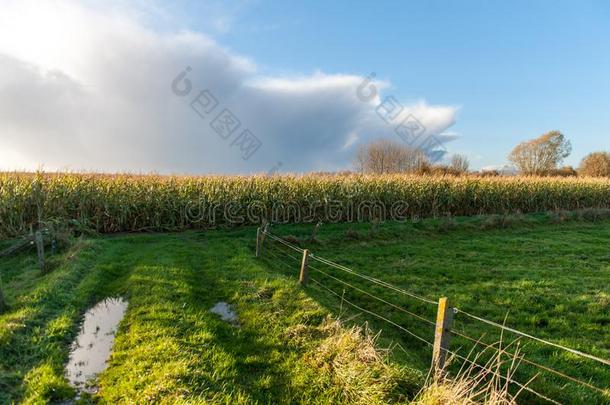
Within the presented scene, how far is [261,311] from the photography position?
277 inches

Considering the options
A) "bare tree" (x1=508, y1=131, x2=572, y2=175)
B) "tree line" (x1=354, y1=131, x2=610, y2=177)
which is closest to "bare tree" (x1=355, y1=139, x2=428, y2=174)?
"tree line" (x1=354, y1=131, x2=610, y2=177)

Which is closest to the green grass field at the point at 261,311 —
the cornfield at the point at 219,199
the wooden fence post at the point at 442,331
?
the wooden fence post at the point at 442,331

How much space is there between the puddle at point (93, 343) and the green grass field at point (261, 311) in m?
0.16

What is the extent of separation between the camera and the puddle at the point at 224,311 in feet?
22.7

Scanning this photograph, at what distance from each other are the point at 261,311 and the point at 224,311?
0.76 meters

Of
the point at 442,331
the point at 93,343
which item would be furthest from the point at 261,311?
the point at 442,331

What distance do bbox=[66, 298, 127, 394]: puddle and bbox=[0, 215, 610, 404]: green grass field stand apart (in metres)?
0.16

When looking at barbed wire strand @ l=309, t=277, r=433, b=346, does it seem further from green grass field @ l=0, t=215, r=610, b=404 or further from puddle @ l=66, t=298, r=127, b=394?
puddle @ l=66, t=298, r=127, b=394

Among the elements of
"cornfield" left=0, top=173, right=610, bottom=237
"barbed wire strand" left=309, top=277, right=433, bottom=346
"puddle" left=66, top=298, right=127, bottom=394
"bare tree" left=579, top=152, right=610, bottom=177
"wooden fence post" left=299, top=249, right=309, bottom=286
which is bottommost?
"puddle" left=66, top=298, right=127, bottom=394

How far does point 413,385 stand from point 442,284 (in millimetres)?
5319

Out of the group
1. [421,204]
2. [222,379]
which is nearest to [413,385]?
[222,379]

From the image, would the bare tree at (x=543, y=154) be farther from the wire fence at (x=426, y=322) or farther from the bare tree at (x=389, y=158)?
the wire fence at (x=426, y=322)

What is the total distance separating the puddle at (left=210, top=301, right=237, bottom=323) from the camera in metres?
6.93

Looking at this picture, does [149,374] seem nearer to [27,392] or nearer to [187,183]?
[27,392]
